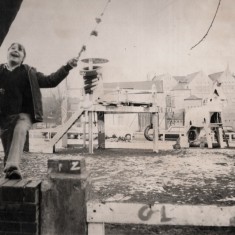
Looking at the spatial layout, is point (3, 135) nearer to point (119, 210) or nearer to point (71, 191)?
point (71, 191)

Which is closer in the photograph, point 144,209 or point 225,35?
point 144,209

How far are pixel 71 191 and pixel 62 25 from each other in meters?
2.86

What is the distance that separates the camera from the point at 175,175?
4684 millimetres

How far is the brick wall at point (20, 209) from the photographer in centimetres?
180

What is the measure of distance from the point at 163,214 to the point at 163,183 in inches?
96.9

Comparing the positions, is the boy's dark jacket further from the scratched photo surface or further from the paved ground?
the paved ground

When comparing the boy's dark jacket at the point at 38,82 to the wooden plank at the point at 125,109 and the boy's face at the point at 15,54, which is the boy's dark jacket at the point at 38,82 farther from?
the wooden plank at the point at 125,109

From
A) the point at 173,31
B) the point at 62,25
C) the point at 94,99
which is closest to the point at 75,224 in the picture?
the point at 62,25

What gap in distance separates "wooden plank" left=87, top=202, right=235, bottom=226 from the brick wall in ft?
1.17

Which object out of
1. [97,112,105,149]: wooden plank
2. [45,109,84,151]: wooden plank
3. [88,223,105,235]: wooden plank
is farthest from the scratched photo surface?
[97,112,105,149]: wooden plank

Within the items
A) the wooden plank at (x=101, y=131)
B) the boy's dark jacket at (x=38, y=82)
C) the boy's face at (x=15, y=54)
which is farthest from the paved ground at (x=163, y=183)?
the wooden plank at (x=101, y=131)

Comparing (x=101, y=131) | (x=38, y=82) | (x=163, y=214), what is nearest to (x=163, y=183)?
(x=38, y=82)

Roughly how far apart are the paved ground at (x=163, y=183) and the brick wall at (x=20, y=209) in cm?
106

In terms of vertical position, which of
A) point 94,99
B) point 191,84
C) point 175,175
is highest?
point 191,84
